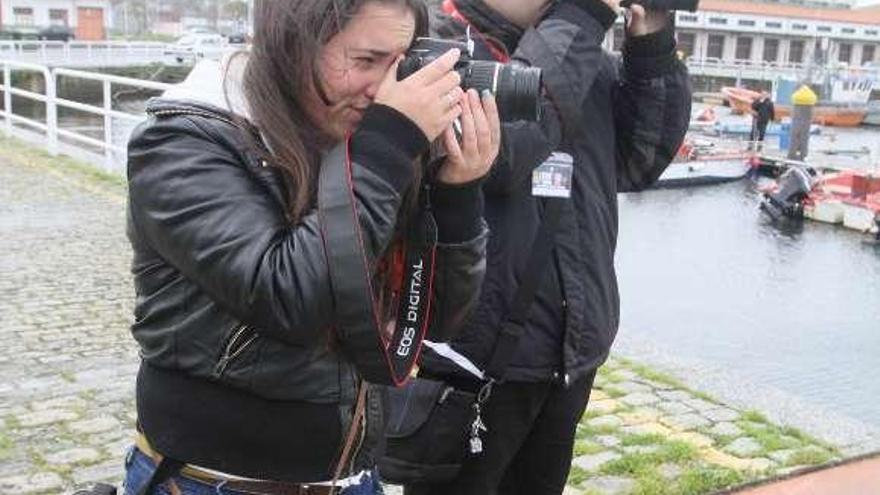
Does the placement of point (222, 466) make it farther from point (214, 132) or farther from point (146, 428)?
point (214, 132)

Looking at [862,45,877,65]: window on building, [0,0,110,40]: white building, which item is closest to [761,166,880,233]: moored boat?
[0,0,110,40]: white building

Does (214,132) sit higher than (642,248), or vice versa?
(214,132)

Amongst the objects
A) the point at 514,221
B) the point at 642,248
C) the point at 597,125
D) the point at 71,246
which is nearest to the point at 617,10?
the point at 597,125

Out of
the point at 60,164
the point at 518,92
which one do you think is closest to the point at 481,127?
the point at 518,92

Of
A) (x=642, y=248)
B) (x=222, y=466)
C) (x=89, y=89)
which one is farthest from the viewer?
(x=89, y=89)

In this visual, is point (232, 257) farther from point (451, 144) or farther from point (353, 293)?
point (451, 144)

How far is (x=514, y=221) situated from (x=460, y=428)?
1.65ft

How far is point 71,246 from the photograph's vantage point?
26.3 feet

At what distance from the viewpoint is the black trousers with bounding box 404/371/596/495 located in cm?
236

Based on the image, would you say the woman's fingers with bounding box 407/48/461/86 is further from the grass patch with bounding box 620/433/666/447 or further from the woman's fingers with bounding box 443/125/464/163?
the grass patch with bounding box 620/433/666/447

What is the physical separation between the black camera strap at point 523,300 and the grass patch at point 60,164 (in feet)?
29.0

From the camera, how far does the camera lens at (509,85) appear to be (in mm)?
1724

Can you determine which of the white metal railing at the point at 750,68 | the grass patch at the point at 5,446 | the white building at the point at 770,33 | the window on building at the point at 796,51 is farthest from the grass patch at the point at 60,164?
the window on building at the point at 796,51

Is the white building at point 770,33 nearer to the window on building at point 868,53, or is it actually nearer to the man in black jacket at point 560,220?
the window on building at point 868,53
